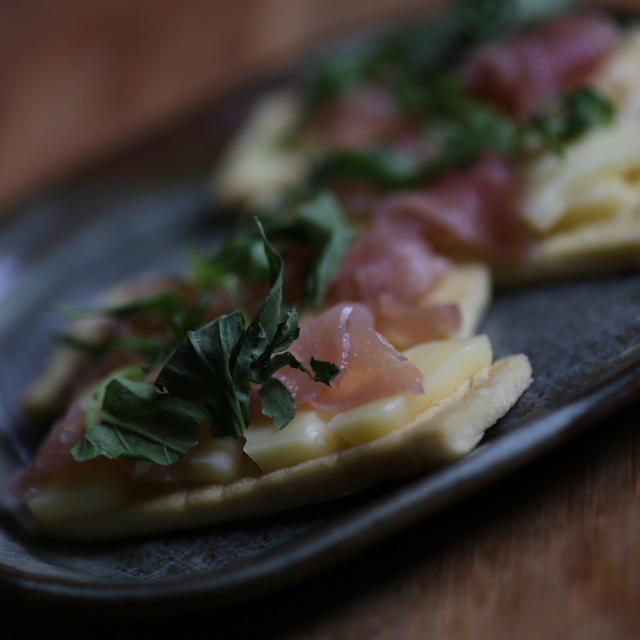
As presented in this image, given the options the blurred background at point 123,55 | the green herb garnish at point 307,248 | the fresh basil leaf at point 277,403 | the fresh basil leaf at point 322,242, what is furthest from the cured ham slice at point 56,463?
the blurred background at point 123,55

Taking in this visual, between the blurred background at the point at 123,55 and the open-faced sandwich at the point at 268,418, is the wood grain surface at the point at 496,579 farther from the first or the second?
the blurred background at the point at 123,55

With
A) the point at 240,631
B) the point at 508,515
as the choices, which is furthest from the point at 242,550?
the point at 508,515

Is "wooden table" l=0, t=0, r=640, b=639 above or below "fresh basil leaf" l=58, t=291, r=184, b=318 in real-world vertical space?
below

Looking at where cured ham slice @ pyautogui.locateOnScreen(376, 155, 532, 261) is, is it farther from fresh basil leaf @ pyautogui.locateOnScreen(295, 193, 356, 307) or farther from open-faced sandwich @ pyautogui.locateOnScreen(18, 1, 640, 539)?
fresh basil leaf @ pyautogui.locateOnScreen(295, 193, 356, 307)

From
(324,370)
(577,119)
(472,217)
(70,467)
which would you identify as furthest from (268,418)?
(577,119)

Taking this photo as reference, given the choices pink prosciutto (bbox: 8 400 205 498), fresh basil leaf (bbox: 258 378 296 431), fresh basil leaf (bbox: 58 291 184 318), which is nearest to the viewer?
fresh basil leaf (bbox: 258 378 296 431)

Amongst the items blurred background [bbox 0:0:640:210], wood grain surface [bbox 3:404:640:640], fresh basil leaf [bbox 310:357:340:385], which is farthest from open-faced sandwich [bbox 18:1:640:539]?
blurred background [bbox 0:0:640:210]

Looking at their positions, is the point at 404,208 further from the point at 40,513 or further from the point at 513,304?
the point at 40,513
